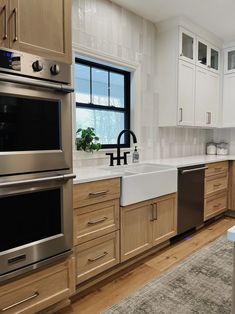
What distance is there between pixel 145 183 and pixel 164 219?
1.78 ft

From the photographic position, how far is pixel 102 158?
9.18 feet

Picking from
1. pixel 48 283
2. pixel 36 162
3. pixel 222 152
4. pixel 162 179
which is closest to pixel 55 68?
pixel 36 162

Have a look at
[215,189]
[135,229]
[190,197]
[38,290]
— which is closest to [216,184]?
[215,189]

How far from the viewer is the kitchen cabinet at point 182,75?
324 centimetres

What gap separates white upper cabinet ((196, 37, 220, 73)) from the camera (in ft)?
11.7

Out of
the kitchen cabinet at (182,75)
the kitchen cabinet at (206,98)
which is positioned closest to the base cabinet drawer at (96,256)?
the kitchen cabinet at (182,75)

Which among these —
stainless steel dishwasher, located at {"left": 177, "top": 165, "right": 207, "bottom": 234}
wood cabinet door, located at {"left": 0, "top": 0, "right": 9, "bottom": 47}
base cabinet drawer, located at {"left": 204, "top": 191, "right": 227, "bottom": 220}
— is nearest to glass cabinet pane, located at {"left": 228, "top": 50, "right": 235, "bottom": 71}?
stainless steel dishwasher, located at {"left": 177, "top": 165, "right": 207, "bottom": 234}

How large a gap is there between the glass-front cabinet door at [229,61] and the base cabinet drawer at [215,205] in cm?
A: 193

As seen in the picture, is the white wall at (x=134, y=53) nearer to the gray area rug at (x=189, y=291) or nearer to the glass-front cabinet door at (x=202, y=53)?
the glass-front cabinet door at (x=202, y=53)

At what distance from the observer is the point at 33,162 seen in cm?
147

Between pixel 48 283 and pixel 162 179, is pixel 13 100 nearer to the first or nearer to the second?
pixel 48 283

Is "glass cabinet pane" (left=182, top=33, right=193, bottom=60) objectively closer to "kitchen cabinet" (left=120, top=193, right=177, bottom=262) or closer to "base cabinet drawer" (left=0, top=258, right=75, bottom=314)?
"kitchen cabinet" (left=120, top=193, right=177, bottom=262)

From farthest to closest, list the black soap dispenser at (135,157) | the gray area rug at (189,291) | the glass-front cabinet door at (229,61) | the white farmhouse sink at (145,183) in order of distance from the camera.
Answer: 1. the glass-front cabinet door at (229,61)
2. the black soap dispenser at (135,157)
3. the white farmhouse sink at (145,183)
4. the gray area rug at (189,291)

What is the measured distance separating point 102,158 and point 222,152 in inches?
95.9
